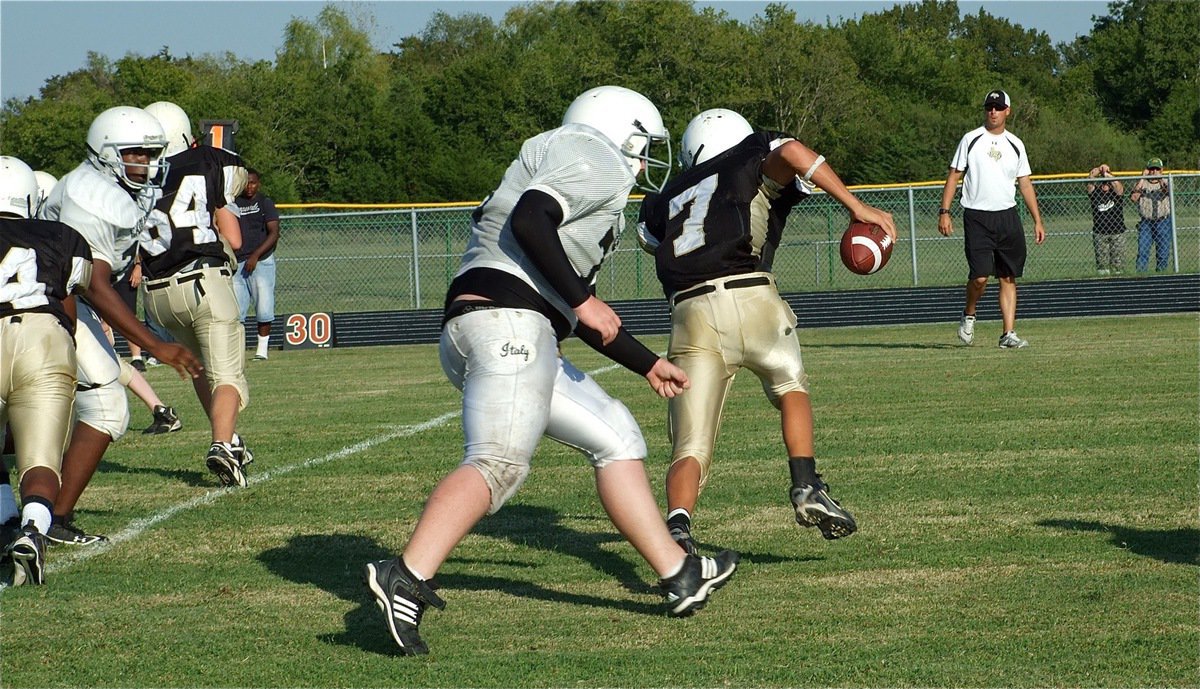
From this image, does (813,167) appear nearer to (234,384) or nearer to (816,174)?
(816,174)

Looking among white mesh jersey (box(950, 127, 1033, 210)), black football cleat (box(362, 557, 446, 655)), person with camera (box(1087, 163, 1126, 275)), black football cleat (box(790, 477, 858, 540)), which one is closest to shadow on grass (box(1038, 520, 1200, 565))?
black football cleat (box(790, 477, 858, 540))

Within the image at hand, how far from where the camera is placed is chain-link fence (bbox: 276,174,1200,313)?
22.8 m

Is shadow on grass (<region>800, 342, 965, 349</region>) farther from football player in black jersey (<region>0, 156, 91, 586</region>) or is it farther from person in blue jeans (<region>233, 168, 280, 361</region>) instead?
football player in black jersey (<region>0, 156, 91, 586</region>)

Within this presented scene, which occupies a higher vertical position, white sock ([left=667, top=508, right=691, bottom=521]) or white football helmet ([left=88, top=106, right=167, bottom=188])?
white football helmet ([left=88, top=106, right=167, bottom=188])

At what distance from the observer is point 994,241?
12.9m

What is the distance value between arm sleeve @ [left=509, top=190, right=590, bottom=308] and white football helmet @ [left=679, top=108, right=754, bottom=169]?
1556mm

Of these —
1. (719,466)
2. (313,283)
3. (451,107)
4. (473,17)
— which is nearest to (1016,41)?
(473,17)

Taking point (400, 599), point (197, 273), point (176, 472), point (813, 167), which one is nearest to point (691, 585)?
point (400, 599)

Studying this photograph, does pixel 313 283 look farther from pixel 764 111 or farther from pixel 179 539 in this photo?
pixel 764 111

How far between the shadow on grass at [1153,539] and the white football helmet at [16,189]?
12.9 feet

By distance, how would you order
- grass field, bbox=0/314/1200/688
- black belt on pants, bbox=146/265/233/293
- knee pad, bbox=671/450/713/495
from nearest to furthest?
grass field, bbox=0/314/1200/688
knee pad, bbox=671/450/713/495
black belt on pants, bbox=146/265/233/293

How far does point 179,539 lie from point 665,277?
7.24ft

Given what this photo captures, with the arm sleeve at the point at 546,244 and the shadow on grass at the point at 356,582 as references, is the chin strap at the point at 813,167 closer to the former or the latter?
the arm sleeve at the point at 546,244

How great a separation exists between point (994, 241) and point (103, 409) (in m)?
8.72
